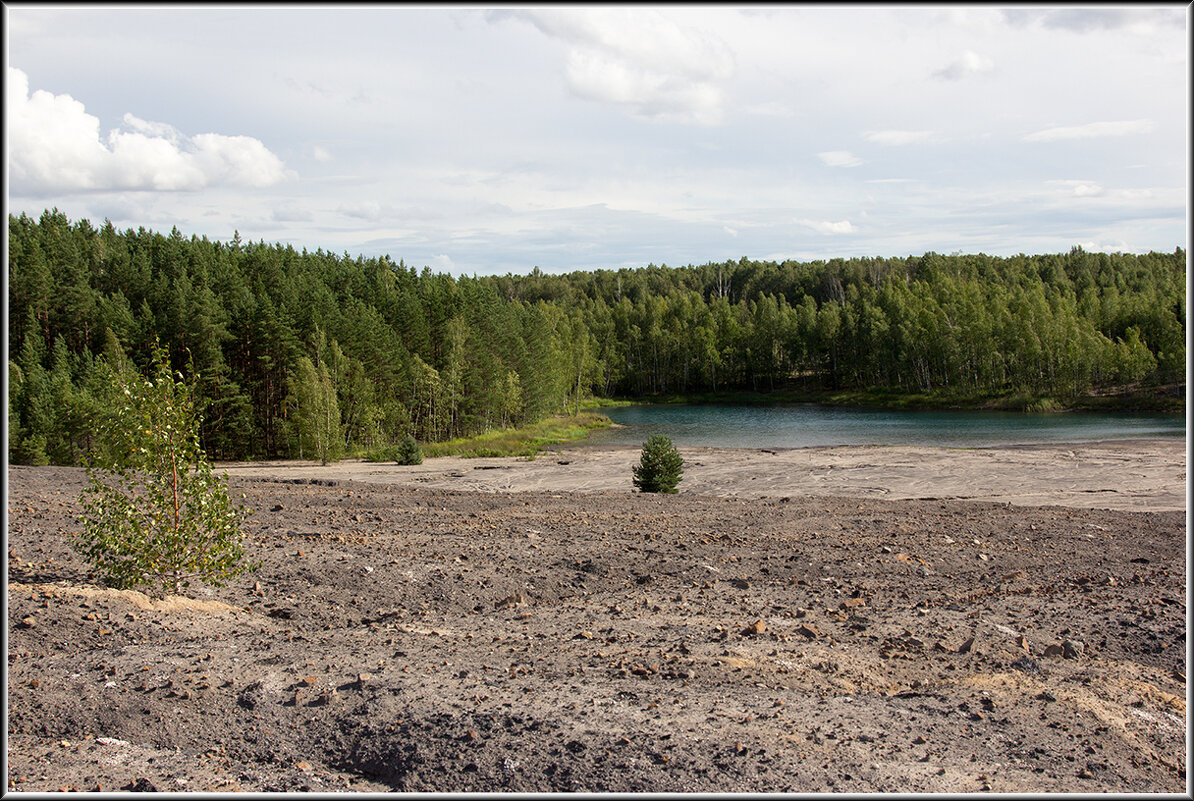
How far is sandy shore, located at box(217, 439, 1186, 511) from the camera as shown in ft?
93.7

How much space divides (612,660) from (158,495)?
6133 mm

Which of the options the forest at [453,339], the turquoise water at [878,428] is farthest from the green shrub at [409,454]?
the turquoise water at [878,428]

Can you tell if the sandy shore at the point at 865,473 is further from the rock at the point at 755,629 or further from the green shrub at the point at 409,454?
the rock at the point at 755,629

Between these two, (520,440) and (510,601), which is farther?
(520,440)

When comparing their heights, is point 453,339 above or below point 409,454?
above

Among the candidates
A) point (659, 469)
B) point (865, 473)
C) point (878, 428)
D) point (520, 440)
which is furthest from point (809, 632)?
point (878, 428)

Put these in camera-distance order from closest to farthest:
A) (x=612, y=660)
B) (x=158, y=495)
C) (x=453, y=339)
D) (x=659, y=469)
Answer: (x=612, y=660)
(x=158, y=495)
(x=659, y=469)
(x=453, y=339)

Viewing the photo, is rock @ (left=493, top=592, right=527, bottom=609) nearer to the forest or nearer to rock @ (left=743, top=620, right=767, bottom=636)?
rock @ (left=743, top=620, right=767, bottom=636)

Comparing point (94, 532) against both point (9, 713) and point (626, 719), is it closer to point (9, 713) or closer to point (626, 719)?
point (9, 713)

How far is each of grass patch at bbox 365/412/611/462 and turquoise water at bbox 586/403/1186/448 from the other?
282cm

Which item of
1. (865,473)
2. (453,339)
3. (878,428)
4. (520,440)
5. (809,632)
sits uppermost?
(453,339)

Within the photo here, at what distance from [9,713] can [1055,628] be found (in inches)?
457

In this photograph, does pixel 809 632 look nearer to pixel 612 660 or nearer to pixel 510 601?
pixel 612 660

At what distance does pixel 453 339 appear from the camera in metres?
60.1
